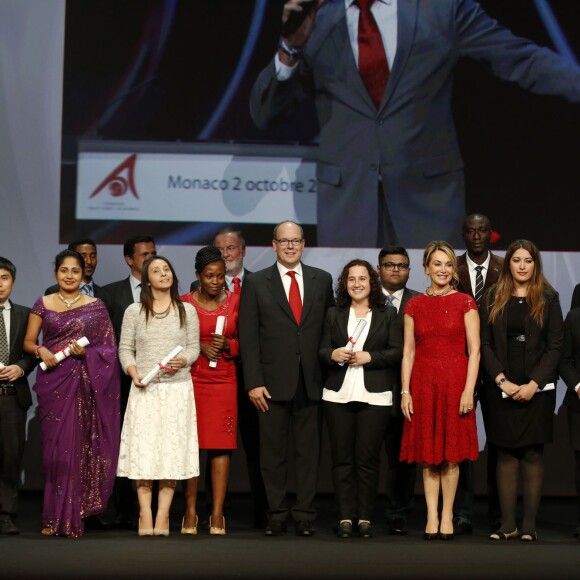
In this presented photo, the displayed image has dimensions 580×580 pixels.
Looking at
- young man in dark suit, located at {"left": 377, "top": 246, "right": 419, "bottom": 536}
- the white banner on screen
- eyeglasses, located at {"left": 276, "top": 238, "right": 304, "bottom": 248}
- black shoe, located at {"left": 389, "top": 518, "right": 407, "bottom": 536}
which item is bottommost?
black shoe, located at {"left": 389, "top": 518, "right": 407, "bottom": 536}

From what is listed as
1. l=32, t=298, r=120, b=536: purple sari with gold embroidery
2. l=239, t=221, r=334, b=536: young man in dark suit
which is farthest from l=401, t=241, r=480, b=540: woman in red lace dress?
l=32, t=298, r=120, b=536: purple sari with gold embroidery

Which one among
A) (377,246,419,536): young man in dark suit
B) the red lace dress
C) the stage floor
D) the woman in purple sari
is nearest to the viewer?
the stage floor

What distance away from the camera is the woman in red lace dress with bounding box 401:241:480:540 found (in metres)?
4.59

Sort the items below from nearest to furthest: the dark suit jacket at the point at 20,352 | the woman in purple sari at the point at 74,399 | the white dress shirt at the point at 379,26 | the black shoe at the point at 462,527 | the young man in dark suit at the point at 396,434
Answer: the woman in purple sari at the point at 74,399, the dark suit jacket at the point at 20,352, the black shoe at the point at 462,527, the young man in dark suit at the point at 396,434, the white dress shirt at the point at 379,26

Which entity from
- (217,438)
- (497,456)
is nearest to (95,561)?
(217,438)

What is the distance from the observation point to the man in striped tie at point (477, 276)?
16.5ft

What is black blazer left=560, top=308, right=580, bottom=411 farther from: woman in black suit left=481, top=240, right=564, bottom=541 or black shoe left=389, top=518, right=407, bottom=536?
black shoe left=389, top=518, right=407, bottom=536

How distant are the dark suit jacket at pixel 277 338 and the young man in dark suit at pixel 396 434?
45cm

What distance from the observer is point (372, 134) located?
6305 millimetres

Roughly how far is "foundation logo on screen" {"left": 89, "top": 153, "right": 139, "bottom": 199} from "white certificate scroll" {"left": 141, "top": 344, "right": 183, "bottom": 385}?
195 centimetres

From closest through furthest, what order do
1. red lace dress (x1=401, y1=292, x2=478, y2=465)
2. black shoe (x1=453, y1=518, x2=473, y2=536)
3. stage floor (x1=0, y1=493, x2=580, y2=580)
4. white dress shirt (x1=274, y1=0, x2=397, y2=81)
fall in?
stage floor (x1=0, y1=493, x2=580, y2=580) → red lace dress (x1=401, y1=292, x2=478, y2=465) → black shoe (x1=453, y1=518, x2=473, y2=536) → white dress shirt (x1=274, y1=0, x2=397, y2=81)

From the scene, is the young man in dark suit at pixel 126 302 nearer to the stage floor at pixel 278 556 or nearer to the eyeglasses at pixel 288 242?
the stage floor at pixel 278 556

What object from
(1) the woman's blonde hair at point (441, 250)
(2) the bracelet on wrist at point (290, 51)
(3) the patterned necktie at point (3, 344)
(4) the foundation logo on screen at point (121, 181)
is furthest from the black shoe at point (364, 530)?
(2) the bracelet on wrist at point (290, 51)

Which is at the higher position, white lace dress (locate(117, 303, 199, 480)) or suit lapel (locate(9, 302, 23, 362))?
suit lapel (locate(9, 302, 23, 362))
